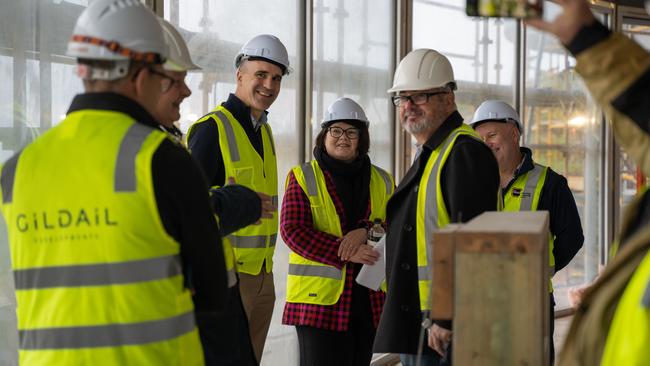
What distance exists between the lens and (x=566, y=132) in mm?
7652

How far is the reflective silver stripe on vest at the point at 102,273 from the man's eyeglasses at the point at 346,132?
2188 millimetres

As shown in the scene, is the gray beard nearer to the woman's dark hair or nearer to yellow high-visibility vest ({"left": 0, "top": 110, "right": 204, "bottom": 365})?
the woman's dark hair

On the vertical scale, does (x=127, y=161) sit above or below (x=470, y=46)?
below

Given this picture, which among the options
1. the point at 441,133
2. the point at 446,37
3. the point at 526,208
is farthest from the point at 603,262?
the point at 441,133

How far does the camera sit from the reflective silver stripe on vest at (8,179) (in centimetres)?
172

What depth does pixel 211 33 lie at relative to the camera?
382cm

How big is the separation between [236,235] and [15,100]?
1.03 meters

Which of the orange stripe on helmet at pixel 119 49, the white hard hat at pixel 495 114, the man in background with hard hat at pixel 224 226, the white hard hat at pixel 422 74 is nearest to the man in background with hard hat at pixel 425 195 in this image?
the white hard hat at pixel 422 74

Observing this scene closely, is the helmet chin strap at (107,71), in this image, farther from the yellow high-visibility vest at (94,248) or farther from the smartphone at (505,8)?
the smartphone at (505,8)

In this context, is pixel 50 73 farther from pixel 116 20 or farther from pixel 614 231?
pixel 614 231

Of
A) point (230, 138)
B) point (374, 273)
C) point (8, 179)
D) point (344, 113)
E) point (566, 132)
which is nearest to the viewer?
point (8, 179)

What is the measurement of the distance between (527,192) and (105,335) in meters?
2.45

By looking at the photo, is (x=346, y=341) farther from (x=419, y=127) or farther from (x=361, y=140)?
(x=419, y=127)

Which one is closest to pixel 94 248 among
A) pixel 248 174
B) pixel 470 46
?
pixel 248 174
